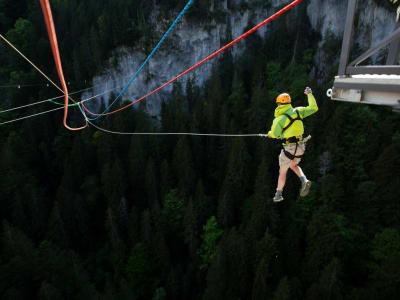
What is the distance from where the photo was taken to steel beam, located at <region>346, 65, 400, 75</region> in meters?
5.14

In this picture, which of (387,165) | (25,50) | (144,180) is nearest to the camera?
(387,165)

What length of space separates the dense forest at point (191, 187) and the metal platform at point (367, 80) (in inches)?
863

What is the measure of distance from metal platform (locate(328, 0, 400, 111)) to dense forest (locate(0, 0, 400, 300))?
2193cm

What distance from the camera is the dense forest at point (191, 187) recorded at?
28922 millimetres

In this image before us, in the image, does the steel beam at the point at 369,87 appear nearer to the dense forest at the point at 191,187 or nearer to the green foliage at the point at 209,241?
the dense forest at the point at 191,187

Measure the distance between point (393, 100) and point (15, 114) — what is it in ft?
172

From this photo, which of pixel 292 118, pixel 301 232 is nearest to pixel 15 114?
pixel 301 232

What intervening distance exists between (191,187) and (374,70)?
34.0 metres

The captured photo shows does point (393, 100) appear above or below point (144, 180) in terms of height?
above

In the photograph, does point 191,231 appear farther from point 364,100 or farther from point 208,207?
point 364,100

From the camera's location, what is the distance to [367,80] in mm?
5148

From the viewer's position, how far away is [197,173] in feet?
136

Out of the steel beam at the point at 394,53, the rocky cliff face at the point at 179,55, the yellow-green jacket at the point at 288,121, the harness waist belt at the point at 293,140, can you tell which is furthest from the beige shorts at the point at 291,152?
the rocky cliff face at the point at 179,55

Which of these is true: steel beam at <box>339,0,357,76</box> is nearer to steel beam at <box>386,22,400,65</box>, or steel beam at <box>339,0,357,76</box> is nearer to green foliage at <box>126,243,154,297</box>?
steel beam at <box>386,22,400,65</box>
